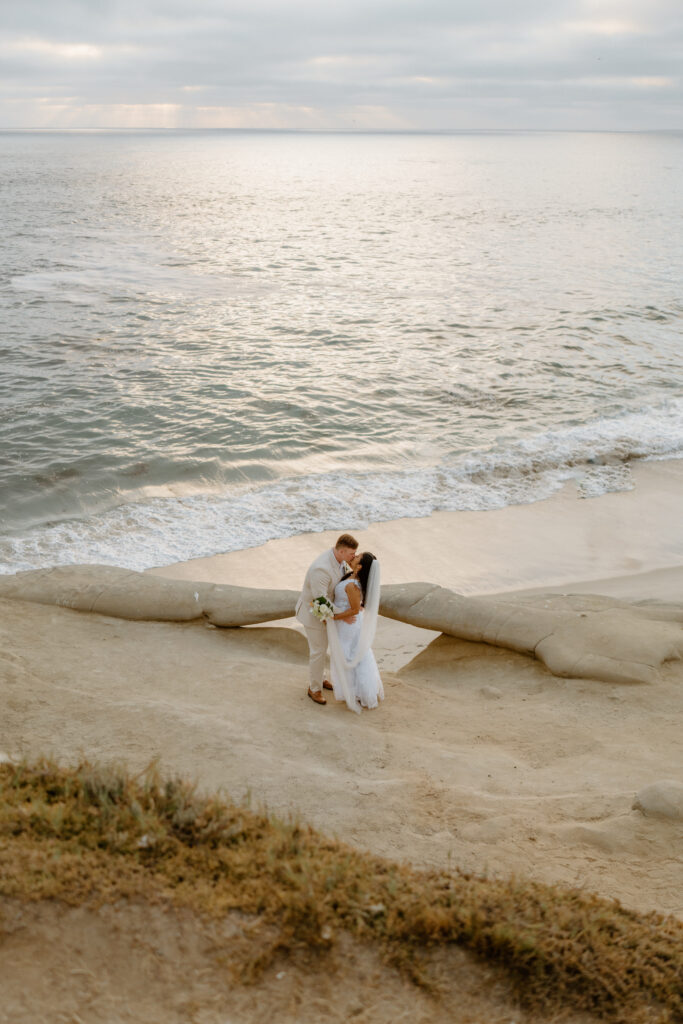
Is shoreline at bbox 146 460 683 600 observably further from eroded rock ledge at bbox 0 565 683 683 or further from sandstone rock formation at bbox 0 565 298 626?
sandstone rock formation at bbox 0 565 298 626

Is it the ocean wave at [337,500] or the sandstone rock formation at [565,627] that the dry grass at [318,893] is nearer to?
the sandstone rock formation at [565,627]

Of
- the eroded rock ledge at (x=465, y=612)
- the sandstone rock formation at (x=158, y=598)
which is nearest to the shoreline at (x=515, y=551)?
the eroded rock ledge at (x=465, y=612)

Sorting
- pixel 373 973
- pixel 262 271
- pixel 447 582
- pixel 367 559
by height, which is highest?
pixel 262 271

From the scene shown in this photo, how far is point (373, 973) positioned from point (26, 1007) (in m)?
1.45

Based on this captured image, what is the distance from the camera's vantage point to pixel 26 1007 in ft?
10.3

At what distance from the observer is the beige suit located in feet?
23.2

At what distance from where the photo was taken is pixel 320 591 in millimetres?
7109

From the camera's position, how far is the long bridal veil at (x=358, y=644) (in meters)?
7.13

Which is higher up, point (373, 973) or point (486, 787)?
point (373, 973)

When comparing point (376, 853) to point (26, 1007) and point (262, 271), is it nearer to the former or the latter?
point (26, 1007)

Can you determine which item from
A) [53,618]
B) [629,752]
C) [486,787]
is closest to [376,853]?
[486,787]

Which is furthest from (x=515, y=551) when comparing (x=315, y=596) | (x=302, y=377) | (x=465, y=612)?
(x=302, y=377)

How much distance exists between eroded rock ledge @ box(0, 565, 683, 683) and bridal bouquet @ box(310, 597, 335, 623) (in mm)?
1571

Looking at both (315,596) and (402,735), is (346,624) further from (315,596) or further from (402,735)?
(402,735)
